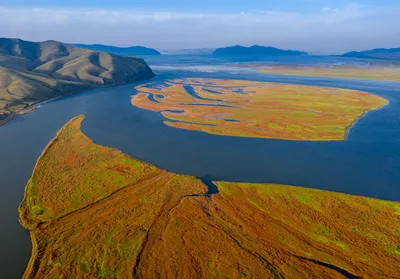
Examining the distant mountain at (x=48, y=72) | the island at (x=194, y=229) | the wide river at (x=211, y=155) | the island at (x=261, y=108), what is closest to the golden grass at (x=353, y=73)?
the island at (x=261, y=108)

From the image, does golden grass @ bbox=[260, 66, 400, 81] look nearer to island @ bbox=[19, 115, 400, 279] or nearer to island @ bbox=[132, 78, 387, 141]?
island @ bbox=[132, 78, 387, 141]

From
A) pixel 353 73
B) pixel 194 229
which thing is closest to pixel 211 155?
pixel 194 229

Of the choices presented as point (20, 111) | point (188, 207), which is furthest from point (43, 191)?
point (20, 111)

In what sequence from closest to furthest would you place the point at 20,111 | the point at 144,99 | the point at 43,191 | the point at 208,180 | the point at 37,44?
1. the point at 43,191
2. the point at 208,180
3. the point at 20,111
4. the point at 144,99
5. the point at 37,44

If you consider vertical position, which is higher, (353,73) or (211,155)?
(353,73)

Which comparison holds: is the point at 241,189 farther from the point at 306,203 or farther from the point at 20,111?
the point at 20,111

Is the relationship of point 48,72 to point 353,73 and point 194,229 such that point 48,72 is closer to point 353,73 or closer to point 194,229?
point 194,229

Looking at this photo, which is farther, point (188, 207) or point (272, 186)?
point (272, 186)
